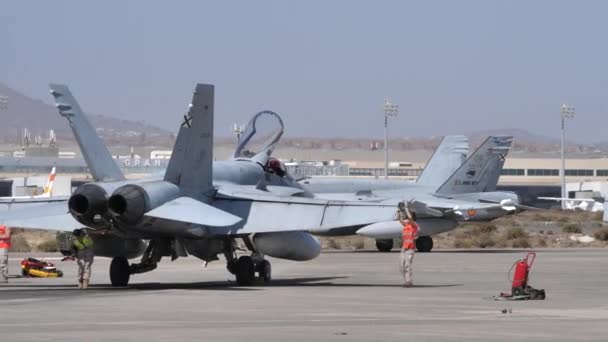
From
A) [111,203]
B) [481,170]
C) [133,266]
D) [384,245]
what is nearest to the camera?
[111,203]

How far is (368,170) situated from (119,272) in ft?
433

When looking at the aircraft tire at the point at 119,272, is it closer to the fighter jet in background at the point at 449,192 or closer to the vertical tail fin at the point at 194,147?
the vertical tail fin at the point at 194,147

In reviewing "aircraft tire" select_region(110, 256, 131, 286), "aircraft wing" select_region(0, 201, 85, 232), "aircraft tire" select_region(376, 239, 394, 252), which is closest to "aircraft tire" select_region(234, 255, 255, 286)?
"aircraft tire" select_region(110, 256, 131, 286)

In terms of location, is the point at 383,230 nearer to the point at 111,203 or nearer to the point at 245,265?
the point at 245,265

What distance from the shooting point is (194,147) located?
26.6 m

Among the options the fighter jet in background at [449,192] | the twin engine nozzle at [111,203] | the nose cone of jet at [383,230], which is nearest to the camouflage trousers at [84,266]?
the twin engine nozzle at [111,203]

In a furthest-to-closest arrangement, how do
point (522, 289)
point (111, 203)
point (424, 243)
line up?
1. point (424, 243)
2. point (111, 203)
3. point (522, 289)

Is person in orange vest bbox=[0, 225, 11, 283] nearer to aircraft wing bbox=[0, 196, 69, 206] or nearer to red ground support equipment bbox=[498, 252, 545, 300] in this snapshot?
aircraft wing bbox=[0, 196, 69, 206]

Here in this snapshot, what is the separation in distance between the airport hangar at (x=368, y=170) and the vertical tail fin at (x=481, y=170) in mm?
59439

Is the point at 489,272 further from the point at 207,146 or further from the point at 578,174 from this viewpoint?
the point at 578,174

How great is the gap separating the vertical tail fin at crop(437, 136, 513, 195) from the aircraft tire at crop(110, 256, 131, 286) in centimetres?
2605

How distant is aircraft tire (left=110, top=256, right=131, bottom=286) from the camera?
90.0ft

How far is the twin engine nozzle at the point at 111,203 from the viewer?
82.2 feet

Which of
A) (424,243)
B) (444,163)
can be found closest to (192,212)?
(424,243)
